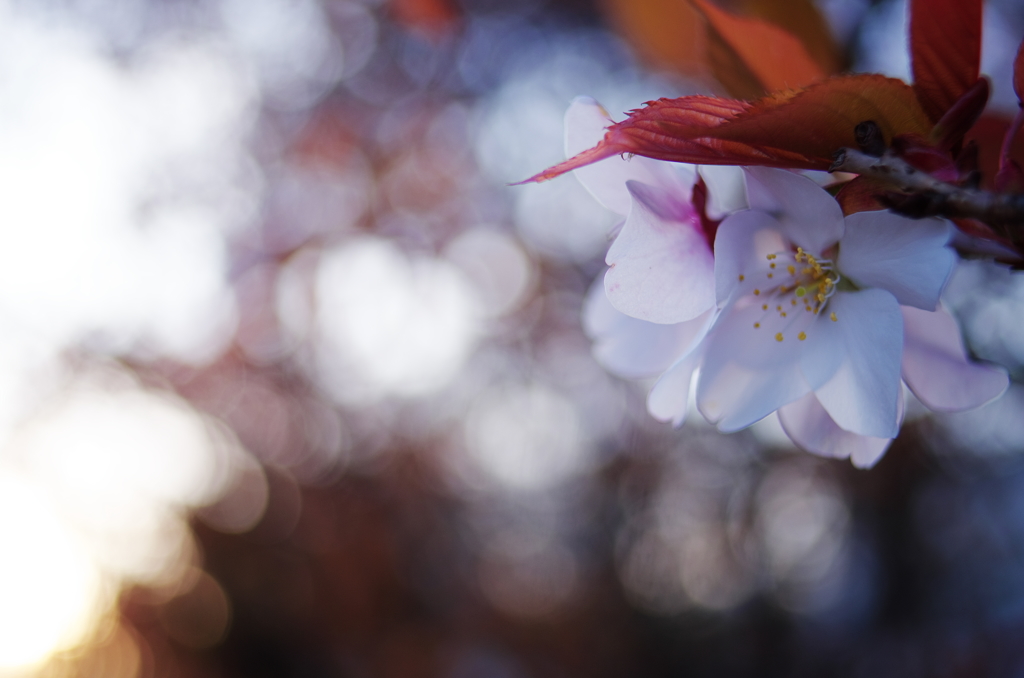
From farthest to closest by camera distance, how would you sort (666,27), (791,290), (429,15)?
(429,15)
(666,27)
(791,290)

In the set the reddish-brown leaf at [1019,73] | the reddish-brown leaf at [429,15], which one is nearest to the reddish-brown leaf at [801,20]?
the reddish-brown leaf at [1019,73]

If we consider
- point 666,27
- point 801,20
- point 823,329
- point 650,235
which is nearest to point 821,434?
point 823,329

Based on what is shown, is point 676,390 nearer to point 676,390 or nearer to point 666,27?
point 676,390

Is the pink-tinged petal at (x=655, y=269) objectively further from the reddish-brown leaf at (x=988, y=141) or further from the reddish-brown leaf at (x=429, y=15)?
the reddish-brown leaf at (x=429, y=15)

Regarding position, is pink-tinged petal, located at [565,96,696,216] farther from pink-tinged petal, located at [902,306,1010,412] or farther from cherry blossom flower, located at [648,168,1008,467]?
pink-tinged petal, located at [902,306,1010,412]

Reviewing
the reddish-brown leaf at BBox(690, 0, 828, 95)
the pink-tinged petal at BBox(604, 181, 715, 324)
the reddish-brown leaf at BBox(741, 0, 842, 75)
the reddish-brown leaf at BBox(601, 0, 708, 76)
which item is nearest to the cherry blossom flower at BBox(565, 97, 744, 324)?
the pink-tinged petal at BBox(604, 181, 715, 324)

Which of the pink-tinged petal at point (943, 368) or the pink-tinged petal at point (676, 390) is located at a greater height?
the pink-tinged petal at point (676, 390)
